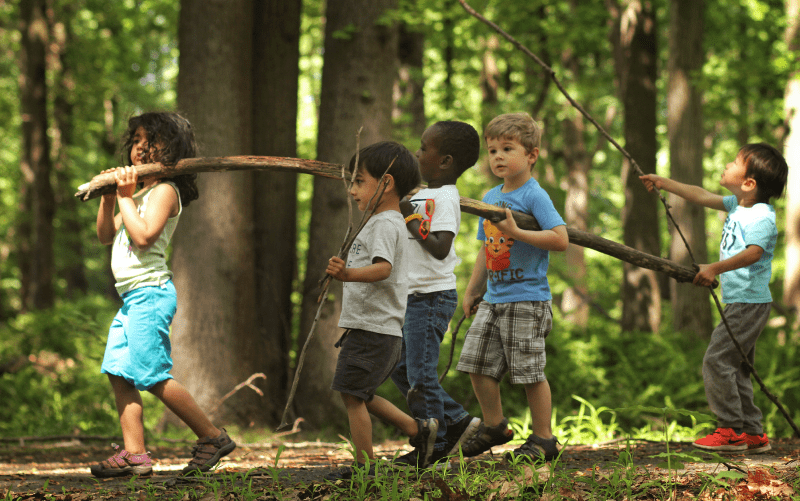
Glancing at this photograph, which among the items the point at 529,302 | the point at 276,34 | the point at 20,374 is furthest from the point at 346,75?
the point at 20,374

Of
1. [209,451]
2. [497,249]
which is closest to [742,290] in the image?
[497,249]

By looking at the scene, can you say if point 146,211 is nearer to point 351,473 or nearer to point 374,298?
point 374,298

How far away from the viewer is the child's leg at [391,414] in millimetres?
3252

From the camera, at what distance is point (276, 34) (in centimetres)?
691

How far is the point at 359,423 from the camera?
123 inches

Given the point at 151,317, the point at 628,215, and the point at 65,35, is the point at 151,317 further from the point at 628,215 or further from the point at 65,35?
A: the point at 65,35

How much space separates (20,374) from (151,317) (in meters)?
5.30

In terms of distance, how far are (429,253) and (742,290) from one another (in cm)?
205

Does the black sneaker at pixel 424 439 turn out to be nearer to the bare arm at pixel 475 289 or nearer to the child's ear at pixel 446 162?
the bare arm at pixel 475 289

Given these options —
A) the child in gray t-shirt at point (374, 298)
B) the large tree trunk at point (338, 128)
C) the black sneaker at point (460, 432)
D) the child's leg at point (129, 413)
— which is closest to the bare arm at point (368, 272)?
the child in gray t-shirt at point (374, 298)

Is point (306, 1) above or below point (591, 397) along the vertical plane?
above

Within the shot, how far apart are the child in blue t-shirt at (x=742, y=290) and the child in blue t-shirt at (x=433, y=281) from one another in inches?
50.7

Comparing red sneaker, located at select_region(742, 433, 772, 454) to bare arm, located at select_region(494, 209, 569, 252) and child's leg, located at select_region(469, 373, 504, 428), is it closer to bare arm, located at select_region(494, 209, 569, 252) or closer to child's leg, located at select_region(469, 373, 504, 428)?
child's leg, located at select_region(469, 373, 504, 428)

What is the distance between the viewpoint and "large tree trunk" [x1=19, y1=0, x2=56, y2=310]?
1283 centimetres
